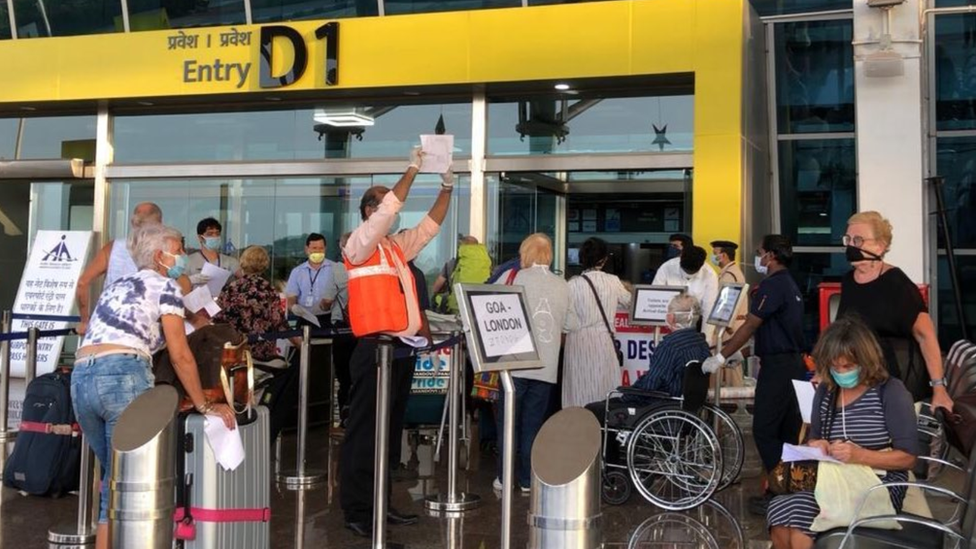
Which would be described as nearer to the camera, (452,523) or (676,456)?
(452,523)

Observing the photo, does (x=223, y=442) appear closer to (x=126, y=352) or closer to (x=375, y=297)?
(x=126, y=352)

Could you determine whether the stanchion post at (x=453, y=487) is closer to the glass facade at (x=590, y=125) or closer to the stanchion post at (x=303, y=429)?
the stanchion post at (x=303, y=429)

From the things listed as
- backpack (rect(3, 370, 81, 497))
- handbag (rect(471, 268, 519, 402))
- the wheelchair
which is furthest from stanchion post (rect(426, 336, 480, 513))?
backpack (rect(3, 370, 81, 497))

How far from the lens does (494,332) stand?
16.9ft

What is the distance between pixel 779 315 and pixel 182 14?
984cm

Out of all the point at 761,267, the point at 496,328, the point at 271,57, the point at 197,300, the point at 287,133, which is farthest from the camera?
the point at 287,133

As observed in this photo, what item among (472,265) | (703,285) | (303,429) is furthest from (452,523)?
(703,285)

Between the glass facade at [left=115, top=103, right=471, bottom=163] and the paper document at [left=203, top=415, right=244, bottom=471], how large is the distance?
8618mm

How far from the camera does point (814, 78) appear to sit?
46.1ft

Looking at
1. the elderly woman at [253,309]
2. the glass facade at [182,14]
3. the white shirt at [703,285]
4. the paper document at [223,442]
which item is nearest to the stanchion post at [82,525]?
the paper document at [223,442]

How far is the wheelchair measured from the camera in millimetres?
7652

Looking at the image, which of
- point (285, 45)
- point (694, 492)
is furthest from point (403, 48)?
point (694, 492)

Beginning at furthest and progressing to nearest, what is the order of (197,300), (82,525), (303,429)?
1. (303,429)
2. (82,525)
3. (197,300)

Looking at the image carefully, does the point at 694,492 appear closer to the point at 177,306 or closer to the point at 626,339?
the point at 626,339
